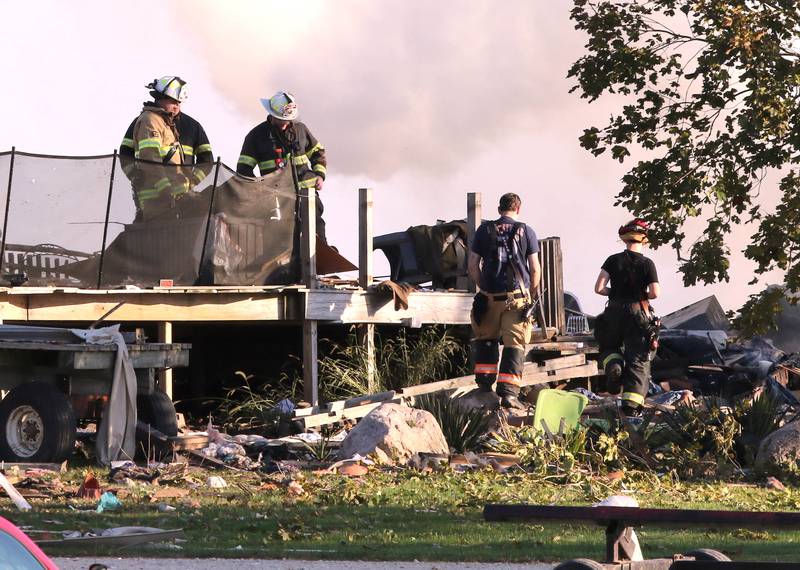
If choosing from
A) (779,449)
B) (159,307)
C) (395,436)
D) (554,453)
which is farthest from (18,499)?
(159,307)

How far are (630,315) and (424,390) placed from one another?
3.23 m

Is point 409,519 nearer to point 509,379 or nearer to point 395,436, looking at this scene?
point 395,436

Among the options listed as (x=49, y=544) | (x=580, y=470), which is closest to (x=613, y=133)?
(x=580, y=470)

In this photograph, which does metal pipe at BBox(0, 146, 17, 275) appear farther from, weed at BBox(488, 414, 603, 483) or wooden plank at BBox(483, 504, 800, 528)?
wooden plank at BBox(483, 504, 800, 528)

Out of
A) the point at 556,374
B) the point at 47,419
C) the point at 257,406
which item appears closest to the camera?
the point at 47,419

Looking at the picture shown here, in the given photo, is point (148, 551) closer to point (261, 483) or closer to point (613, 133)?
point (261, 483)

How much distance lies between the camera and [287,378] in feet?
61.7

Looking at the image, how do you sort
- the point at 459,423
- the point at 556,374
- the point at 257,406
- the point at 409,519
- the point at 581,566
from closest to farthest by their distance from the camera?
the point at 581,566 → the point at 409,519 → the point at 459,423 → the point at 257,406 → the point at 556,374

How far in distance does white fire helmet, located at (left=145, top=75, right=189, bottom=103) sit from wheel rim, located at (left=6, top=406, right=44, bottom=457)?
449 centimetres

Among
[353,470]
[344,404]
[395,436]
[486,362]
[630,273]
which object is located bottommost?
[353,470]

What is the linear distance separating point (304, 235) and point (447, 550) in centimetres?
988

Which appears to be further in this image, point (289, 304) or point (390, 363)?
point (390, 363)

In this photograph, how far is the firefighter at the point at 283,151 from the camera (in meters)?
17.8

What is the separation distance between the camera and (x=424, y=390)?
17312mm
